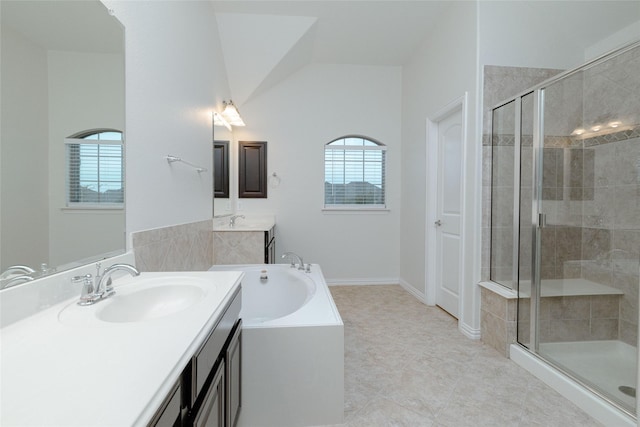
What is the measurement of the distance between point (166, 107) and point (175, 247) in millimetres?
859

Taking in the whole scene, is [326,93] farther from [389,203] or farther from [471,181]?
[471,181]

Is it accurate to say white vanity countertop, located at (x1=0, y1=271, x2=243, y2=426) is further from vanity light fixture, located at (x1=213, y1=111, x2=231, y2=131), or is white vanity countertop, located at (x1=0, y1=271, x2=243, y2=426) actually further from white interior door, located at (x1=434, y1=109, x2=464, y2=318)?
white interior door, located at (x1=434, y1=109, x2=464, y2=318)

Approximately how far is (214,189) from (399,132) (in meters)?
2.51

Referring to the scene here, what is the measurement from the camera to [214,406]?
34.1 inches

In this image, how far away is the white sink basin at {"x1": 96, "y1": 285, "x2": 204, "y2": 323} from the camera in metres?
0.96

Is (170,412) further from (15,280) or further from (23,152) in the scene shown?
(23,152)

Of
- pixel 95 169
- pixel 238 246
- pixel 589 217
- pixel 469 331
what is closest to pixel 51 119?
pixel 95 169

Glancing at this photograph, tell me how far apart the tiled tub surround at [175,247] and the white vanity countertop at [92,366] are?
60 cm

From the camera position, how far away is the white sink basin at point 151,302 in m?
0.96

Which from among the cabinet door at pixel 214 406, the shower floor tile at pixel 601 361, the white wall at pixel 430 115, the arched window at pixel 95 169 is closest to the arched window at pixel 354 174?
the white wall at pixel 430 115

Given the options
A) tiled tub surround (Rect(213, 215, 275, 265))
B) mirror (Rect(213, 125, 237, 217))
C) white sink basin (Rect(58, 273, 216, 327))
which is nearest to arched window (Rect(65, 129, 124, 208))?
white sink basin (Rect(58, 273, 216, 327))

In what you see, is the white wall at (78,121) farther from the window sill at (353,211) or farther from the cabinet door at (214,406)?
the window sill at (353,211)

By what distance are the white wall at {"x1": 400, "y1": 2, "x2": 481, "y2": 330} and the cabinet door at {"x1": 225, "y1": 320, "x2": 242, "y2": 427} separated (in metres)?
1.91

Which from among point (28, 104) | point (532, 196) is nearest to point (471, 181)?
point (532, 196)
